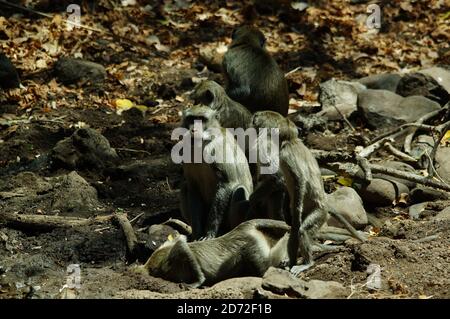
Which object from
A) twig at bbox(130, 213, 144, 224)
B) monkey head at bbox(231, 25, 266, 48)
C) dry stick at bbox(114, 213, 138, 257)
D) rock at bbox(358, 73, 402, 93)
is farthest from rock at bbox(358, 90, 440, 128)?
dry stick at bbox(114, 213, 138, 257)

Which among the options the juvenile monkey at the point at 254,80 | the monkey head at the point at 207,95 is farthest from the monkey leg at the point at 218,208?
the juvenile monkey at the point at 254,80

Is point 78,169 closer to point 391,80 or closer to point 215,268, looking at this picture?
point 215,268

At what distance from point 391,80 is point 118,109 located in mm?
3636

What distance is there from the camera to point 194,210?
723 cm

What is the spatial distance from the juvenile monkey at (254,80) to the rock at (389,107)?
1.25 metres

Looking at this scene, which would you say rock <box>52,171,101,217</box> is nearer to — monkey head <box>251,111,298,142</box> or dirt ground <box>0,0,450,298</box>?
dirt ground <box>0,0,450,298</box>

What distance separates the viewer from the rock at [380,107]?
9969 millimetres

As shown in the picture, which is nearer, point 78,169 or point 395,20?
point 78,169

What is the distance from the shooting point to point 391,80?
430 inches

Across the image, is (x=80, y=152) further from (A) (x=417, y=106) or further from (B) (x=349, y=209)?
(A) (x=417, y=106)

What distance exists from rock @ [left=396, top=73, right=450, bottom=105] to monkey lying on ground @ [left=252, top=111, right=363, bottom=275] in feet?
13.8

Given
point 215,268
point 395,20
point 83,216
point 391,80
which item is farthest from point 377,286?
point 395,20

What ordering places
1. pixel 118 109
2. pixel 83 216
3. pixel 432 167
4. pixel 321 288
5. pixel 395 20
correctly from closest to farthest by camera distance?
pixel 321 288, pixel 83 216, pixel 432 167, pixel 118 109, pixel 395 20

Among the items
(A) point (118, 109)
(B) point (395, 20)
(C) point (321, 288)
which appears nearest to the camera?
(C) point (321, 288)
